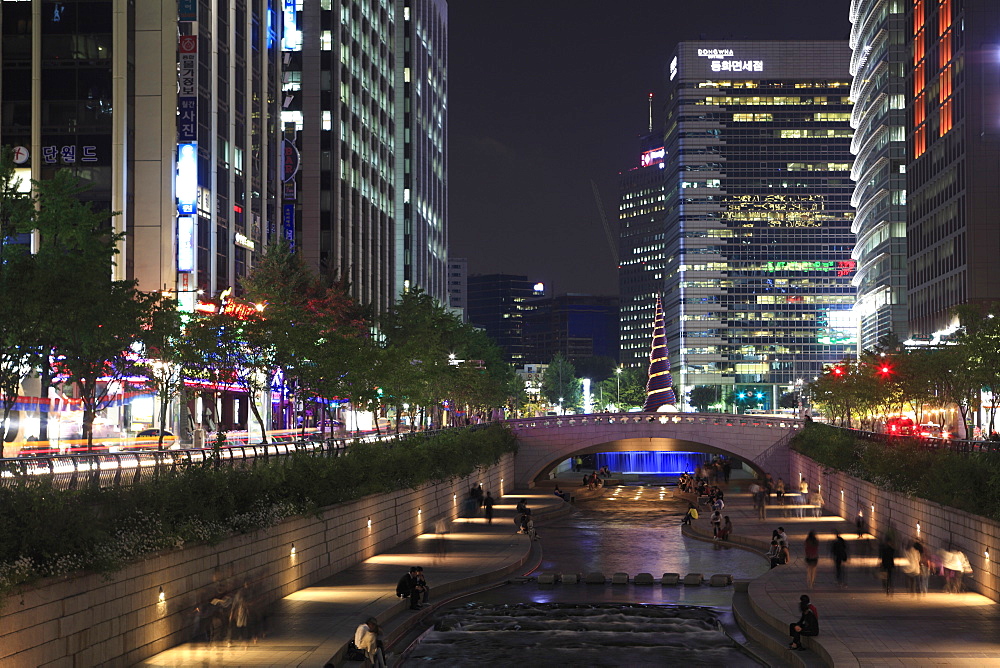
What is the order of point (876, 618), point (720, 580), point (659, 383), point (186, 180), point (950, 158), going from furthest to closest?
point (659, 383), point (950, 158), point (186, 180), point (720, 580), point (876, 618)

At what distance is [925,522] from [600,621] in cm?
1174

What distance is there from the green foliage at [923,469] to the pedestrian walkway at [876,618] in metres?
2.54

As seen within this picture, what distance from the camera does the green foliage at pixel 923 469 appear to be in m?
30.3

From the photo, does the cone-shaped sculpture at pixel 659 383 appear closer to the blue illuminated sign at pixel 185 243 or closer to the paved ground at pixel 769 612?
the blue illuminated sign at pixel 185 243

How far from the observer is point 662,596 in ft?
122

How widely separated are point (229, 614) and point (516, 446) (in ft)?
223

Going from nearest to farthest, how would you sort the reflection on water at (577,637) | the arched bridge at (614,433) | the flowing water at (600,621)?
1. the reflection on water at (577,637)
2. the flowing water at (600,621)
3. the arched bridge at (614,433)

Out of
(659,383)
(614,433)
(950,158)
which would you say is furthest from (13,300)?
(659,383)

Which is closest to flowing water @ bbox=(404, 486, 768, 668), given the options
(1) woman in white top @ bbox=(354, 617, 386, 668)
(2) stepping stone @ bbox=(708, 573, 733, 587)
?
(2) stepping stone @ bbox=(708, 573, 733, 587)

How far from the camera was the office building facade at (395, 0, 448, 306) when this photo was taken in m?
144

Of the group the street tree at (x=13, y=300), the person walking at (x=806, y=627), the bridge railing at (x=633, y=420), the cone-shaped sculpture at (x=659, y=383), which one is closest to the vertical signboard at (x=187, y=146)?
the street tree at (x=13, y=300)

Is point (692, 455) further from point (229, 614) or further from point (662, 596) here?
point (229, 614)

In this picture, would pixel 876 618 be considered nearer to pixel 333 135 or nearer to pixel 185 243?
pixel 185 243

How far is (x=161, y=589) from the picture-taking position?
23.3 meters
